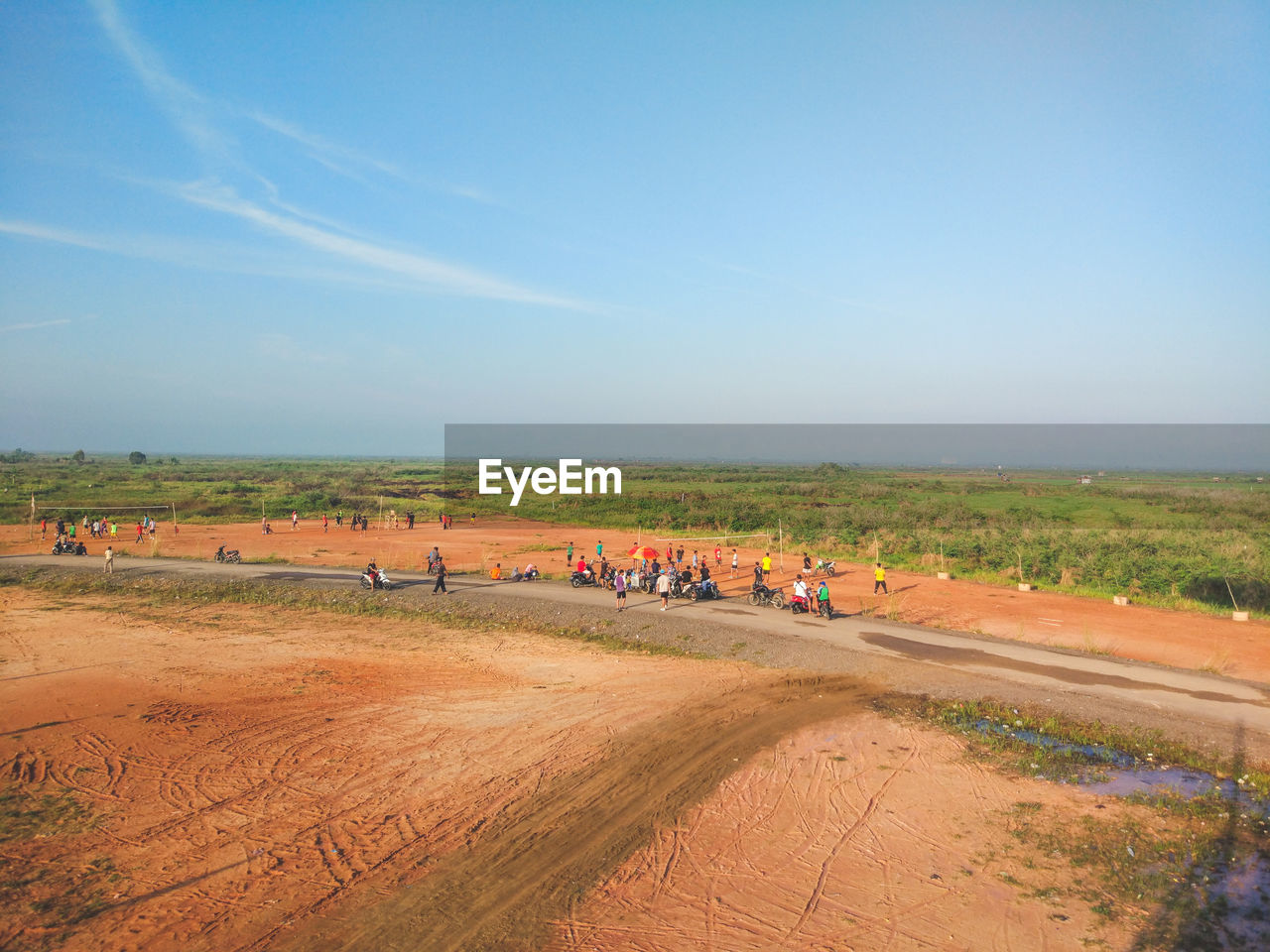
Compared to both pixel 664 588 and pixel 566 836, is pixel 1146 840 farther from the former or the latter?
pixel 664 588

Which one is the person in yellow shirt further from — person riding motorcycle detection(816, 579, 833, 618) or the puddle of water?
the puddle of water

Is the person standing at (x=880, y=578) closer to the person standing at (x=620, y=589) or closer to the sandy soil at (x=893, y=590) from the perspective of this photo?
the sandy soil at (x=893, y=590)

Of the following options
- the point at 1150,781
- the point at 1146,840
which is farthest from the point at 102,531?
the point at 1146,840

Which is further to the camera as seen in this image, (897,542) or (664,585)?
(897,542)

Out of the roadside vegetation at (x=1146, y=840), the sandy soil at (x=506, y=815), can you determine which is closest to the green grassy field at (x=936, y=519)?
the roadside vegetation at (x=1146, y=840)

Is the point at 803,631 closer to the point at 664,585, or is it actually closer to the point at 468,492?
the point at 664,585

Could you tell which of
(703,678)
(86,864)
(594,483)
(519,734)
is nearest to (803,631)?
(703,678)
